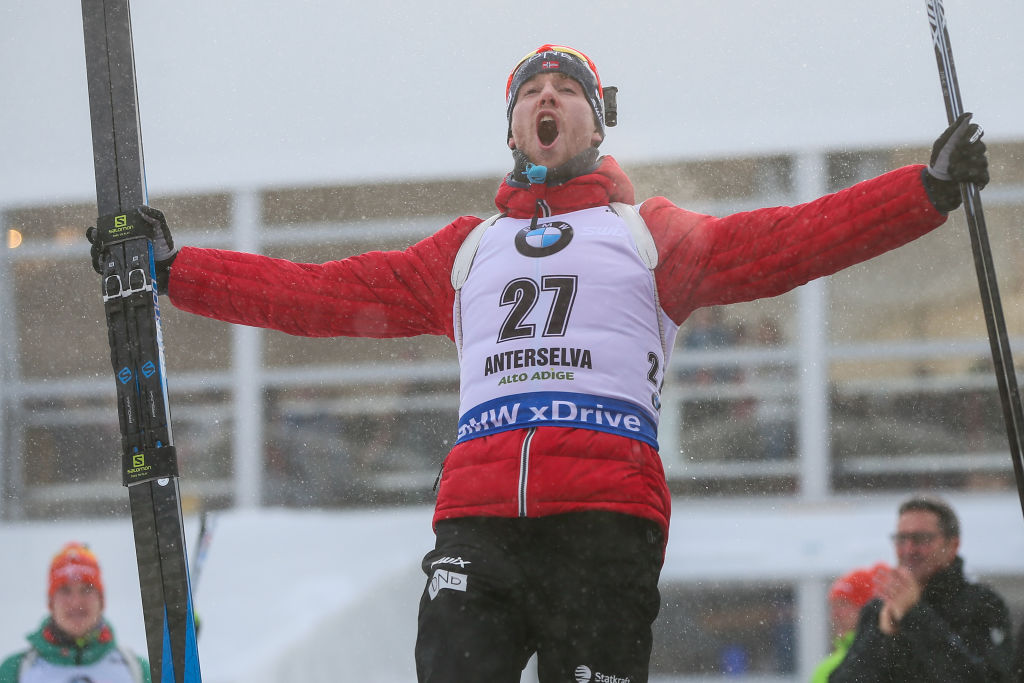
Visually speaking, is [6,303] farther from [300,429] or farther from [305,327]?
[305,327]

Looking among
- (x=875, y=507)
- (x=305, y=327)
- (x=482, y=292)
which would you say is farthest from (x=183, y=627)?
(x=875, y=507)

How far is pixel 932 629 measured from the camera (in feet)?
8.48

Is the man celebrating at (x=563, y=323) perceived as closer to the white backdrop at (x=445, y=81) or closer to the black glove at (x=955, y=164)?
the black glove at (x=955, y=164)

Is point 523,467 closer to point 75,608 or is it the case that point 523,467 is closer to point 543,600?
point 543,600

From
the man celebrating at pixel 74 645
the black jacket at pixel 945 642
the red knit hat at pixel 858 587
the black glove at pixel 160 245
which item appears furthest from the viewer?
the man celebrating at pixel 74 645

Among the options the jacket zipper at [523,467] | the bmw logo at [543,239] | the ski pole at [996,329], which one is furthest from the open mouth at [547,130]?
the ski pole at [996,329]

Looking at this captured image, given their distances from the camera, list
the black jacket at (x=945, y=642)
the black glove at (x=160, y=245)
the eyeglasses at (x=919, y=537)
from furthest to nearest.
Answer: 1. the eyeglasses at (x=919, y=537)
2. the black jacket at (x=945, y=642)
3. the black glove at (x=160, y=245)

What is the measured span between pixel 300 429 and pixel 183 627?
207cm

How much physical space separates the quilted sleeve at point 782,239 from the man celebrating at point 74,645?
2420mm

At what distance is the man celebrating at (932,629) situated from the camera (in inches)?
101

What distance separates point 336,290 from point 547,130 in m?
0.48

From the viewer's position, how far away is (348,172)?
364 centimetres

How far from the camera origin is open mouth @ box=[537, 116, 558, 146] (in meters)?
1.84

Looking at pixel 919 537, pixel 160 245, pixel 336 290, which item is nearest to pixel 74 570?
pixel 160 245
